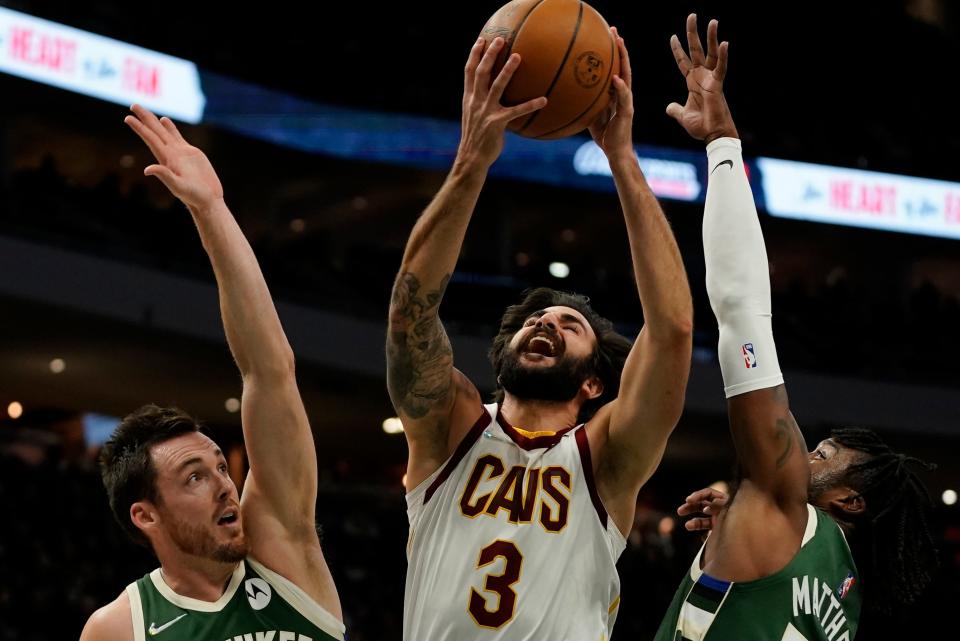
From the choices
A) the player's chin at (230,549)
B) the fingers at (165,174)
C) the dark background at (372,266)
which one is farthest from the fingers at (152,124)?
the dark background at (372,266)

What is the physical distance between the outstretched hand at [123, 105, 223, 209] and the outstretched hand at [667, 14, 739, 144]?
131cm

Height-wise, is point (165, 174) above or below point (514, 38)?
below

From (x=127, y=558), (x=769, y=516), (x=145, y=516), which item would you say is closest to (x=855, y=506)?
(x=769, y=516)

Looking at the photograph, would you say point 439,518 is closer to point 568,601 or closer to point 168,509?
point 568,601

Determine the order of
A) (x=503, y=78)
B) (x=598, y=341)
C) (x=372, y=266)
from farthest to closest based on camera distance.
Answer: (x=372, y=266) < (x=598, y=341) < (x=503, y=78)

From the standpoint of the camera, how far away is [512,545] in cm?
322

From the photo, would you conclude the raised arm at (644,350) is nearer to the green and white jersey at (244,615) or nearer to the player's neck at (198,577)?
the green and white jersey at (244,615)

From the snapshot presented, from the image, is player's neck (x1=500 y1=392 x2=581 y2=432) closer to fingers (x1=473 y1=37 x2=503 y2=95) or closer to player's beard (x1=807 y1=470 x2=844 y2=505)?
player's beard (x1=807 y1=470 x2=844 y2=505)

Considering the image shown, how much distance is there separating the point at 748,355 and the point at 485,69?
3.31 feet

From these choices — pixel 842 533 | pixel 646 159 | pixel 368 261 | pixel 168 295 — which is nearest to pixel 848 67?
pixel 646 159

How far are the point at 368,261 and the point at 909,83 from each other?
1342cm

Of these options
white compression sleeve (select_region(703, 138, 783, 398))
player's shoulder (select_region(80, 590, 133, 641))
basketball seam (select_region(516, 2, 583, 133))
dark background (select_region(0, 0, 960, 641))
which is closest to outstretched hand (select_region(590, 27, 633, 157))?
basketball seam (select_region(516, 2, 583, 133))

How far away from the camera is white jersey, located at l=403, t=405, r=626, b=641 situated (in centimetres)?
315

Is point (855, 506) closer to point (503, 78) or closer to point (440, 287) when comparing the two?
point (440, 287)
